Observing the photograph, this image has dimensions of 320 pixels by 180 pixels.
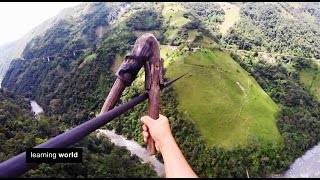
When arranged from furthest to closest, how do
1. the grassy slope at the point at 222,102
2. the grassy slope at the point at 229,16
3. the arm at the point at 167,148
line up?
the grassy slope at the point at 229,16, the grassy slope at the point at 222,102, the arm at the point at 167,148

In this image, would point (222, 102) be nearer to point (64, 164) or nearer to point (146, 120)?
point (64, 164)

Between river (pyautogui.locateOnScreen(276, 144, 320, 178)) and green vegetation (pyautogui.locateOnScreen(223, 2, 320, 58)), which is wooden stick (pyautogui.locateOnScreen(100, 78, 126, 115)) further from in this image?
green vegetation (pyautogui.locateOnScreen(223, 2, 320, 58))

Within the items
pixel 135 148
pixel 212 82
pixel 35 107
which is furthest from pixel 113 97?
pixel 35 107

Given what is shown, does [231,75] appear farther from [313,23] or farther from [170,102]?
[313,23]

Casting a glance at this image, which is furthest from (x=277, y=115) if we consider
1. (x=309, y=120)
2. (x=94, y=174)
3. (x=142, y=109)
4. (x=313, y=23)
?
(x=313, y=23)

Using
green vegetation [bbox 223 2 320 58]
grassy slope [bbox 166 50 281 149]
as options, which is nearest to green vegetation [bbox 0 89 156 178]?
grassy slope [bbox 166 50 281 149]

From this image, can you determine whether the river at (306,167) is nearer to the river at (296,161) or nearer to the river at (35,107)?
the river at (296,161)

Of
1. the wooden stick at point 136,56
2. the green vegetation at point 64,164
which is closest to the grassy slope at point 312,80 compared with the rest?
the green vegetation at point 64,164

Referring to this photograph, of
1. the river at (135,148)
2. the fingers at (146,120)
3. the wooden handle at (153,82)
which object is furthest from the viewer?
the river at (135,148)
